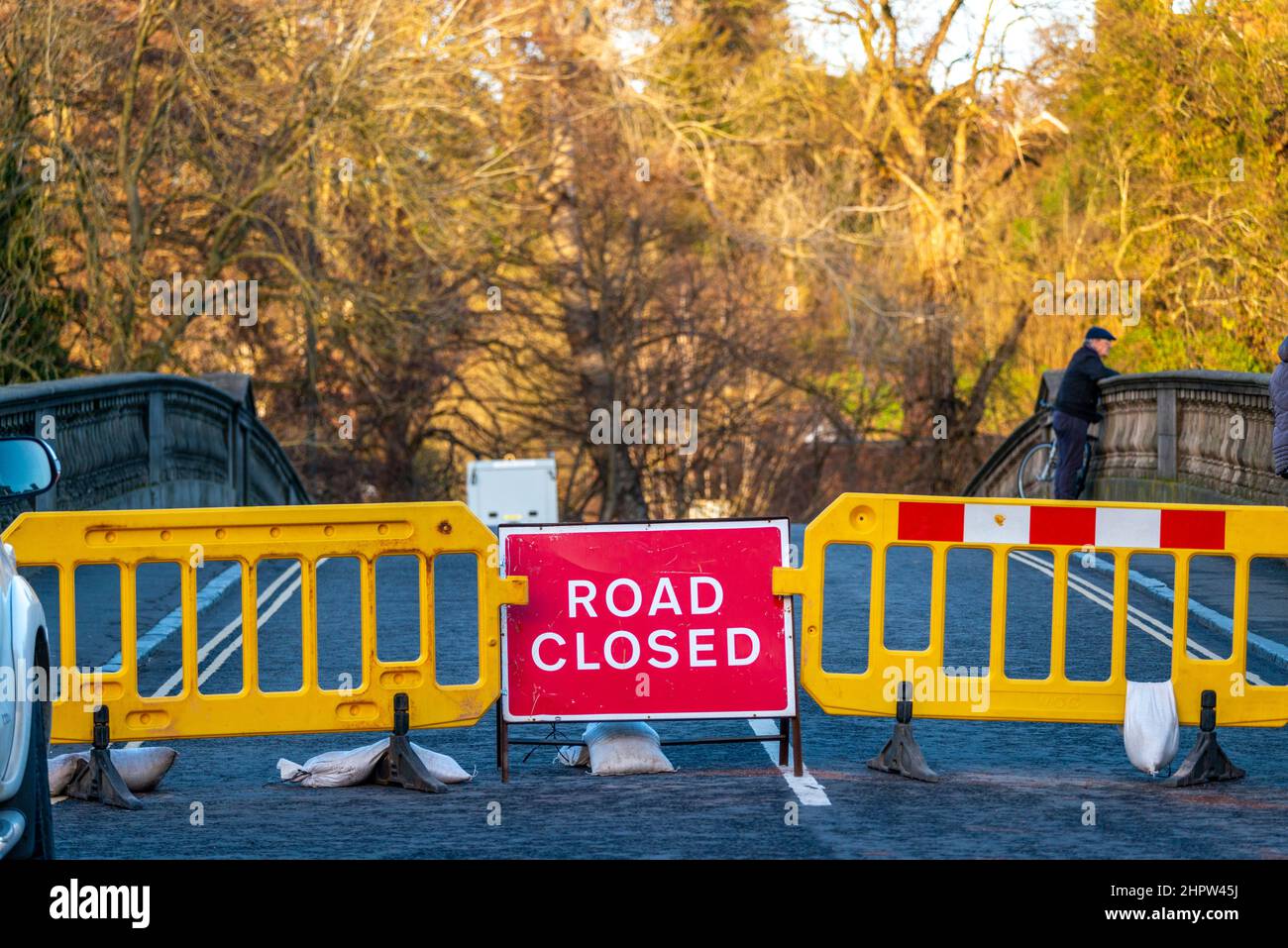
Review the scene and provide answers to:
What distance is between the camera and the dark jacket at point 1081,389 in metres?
19.0

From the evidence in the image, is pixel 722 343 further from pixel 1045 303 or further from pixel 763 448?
pixel 1045 303

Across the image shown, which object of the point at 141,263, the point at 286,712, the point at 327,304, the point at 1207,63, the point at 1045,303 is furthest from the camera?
the point at 1045,303

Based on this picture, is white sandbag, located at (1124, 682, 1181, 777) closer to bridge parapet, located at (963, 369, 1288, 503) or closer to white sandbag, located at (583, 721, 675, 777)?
white sandbag, located at (583, 721, 675, 777)

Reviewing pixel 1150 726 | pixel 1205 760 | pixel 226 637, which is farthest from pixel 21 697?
pixel 226 637

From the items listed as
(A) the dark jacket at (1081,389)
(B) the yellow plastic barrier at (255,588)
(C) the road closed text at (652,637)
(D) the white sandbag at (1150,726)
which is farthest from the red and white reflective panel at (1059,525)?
(A) the dark jacket at (1081,389)

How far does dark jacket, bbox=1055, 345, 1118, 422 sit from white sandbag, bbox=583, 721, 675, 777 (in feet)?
38.0

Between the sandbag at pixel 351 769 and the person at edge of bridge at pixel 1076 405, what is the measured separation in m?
12.0

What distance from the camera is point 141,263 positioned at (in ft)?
82.9

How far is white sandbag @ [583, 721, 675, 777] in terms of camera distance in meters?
8.09

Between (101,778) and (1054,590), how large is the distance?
12.9ft

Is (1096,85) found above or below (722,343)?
above

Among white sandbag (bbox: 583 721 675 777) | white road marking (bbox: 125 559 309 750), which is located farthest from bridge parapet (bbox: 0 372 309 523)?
white sandbag (bbox: 583 721 675 777)
